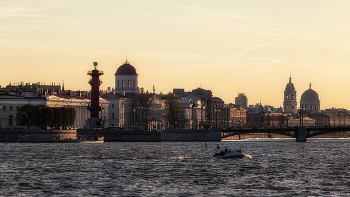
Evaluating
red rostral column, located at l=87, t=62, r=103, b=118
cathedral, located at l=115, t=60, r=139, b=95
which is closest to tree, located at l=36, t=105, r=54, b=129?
red rostral column, located at l=87, t=62, r=103, b=118

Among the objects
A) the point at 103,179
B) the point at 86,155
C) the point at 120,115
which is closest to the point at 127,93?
the point at 120,115

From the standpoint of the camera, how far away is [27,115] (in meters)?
126

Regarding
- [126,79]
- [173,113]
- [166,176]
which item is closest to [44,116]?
[173,113]

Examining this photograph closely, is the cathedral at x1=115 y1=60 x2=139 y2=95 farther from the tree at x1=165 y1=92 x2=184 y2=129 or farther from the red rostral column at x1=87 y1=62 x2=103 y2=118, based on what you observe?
the red rostral column at x1=87 y1=62 x2=103 y2=118

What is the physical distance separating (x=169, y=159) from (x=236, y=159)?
270 inches

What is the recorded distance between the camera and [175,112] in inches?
6718

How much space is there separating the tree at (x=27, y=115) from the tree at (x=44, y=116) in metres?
0.79

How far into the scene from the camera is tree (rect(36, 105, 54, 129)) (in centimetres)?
12469

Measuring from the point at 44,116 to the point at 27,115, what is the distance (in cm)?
308

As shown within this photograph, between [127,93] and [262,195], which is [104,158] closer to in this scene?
[262,195]

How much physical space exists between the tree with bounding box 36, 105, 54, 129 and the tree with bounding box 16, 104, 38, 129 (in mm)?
787

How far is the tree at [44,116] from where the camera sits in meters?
125

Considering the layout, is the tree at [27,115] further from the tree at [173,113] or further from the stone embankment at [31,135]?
the tree at [173,113]

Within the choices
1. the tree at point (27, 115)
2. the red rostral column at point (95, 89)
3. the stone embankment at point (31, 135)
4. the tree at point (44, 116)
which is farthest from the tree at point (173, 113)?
the stone embankment at point (31, 135)
